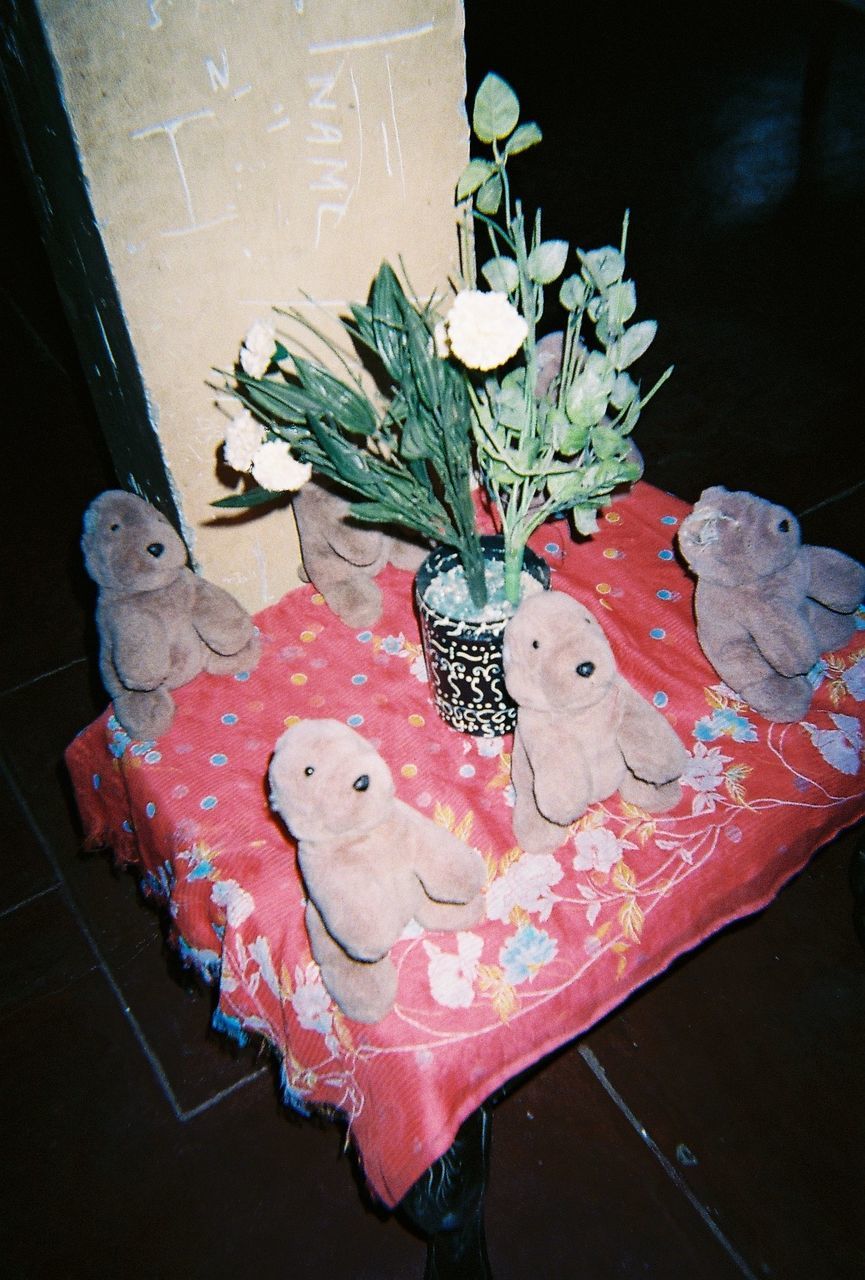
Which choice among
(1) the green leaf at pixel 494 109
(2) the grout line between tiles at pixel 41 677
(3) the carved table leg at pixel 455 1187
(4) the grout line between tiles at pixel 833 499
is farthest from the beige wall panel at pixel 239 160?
(4) the grout line between tiles at pixel 833 499

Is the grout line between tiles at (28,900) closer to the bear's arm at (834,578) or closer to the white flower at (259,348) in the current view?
the white flower at (259,348)

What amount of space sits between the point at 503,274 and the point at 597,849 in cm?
62

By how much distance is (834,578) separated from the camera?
3.28ft

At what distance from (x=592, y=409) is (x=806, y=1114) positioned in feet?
3.80

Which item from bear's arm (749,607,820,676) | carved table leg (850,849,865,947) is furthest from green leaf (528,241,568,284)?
carved table leg (850,849,865,947)

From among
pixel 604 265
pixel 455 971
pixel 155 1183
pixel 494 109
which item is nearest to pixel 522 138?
pixel 494 109

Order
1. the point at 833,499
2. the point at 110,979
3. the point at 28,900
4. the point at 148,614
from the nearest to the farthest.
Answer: the point at 148,614, the point at 110,979, the point at 28,900, the point at 833,499

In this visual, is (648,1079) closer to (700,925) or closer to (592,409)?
(700,925)

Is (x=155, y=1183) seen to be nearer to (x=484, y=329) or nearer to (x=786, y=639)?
(x=786, y=639)

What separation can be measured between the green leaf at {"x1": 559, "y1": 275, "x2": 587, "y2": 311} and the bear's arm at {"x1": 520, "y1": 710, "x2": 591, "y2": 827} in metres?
0.43

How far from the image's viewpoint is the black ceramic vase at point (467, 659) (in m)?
0.93

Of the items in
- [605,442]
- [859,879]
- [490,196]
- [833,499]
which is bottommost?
[859,879]

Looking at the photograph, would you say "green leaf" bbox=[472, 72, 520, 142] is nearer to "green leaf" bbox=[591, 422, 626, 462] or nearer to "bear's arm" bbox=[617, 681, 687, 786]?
"green leaf" bbox=[591, 422, 626, 462]

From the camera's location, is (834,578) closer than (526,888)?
No
